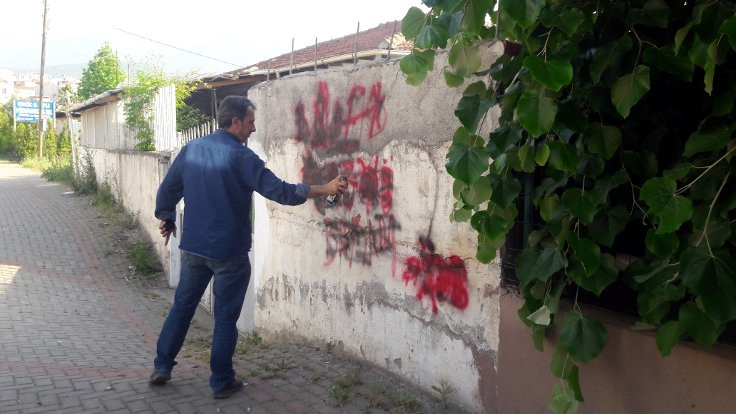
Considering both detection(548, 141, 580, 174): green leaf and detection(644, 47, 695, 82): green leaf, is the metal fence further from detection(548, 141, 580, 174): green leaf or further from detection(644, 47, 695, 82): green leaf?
detection(644, 47, 695, 82): green leaf

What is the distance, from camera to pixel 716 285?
2.03 metres

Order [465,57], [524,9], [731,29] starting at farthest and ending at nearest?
[465,57], [524,9], [731,29]

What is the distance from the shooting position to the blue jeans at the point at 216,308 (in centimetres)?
414

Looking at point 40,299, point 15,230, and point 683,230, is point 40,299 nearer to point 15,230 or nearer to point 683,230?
point 15,230

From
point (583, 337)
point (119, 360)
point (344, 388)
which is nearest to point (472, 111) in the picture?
point (583, 337)

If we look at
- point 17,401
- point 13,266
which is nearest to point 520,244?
point 17,401

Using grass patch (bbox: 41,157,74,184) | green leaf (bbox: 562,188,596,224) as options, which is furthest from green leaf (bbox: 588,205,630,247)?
grass patch (bbox: 41,157,74,184)

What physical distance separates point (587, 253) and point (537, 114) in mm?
651

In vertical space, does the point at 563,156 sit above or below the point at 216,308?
above

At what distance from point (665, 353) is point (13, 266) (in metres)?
9.82

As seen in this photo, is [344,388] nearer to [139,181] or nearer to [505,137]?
[505,137]

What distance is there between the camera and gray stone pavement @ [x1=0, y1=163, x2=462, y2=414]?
4.01m

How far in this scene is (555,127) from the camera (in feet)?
8.14

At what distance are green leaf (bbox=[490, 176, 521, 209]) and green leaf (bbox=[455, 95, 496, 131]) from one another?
29 centimetres
